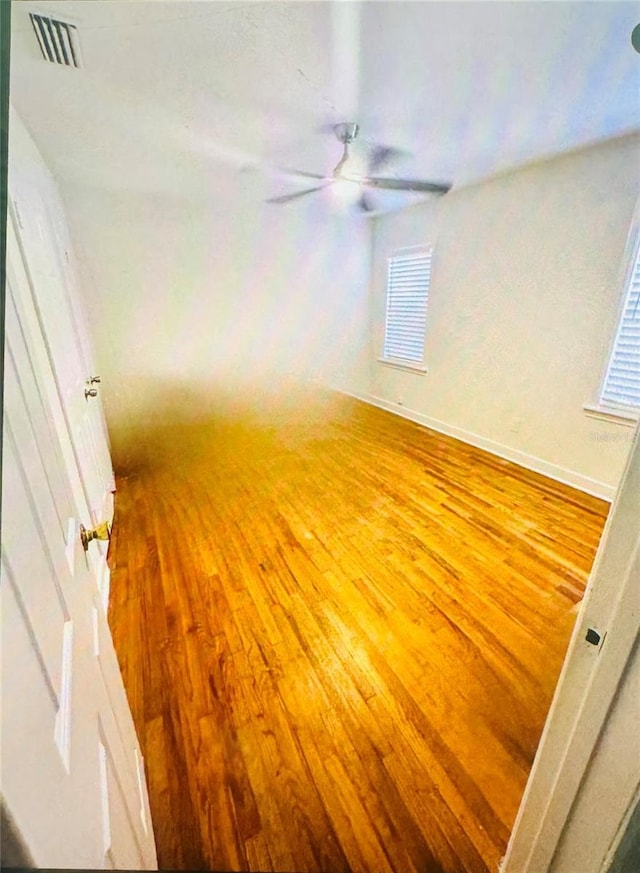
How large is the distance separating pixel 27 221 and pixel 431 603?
8.06 feet

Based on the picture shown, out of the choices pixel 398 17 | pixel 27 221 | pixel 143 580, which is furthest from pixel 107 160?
pixel 143 580

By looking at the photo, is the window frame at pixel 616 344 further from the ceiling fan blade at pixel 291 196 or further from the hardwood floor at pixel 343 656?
the ceiling fan blade at pixel 291 196

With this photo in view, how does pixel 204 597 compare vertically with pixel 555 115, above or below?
below

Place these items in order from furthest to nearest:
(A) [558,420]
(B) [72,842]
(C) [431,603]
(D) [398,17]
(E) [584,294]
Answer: (A) [558,420] < (E) [584,294] < (C) [431,603] < (D) [398,17] < (B) [72,842]

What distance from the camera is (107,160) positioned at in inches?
93.5

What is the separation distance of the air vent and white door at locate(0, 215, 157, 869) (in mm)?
1238

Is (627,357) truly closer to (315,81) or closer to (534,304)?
(534,304)

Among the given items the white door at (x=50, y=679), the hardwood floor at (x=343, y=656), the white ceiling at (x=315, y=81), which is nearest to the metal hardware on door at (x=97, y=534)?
the white door at (x=50, y=679)

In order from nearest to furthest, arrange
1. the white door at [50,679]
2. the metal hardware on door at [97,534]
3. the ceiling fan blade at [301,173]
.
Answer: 1. the white door at [50,679]
2. the metal hardware on door at [97,534]
3. the ceiling fan blade at [301,173]

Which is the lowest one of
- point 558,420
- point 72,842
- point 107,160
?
point 558,420

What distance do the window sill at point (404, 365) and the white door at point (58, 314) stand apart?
332 centimetres

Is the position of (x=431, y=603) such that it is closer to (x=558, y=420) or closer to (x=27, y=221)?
(x=558, y=420)

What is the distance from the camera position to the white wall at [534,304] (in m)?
2.44

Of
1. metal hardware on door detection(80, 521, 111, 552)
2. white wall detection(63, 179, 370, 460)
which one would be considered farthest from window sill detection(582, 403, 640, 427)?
metal hardware on door detection(80, 521, 111, 552)
